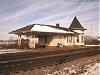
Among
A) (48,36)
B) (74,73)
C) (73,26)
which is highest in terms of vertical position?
(73,26)

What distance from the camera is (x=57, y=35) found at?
3681 centimetres

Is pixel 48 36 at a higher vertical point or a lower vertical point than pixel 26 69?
higher

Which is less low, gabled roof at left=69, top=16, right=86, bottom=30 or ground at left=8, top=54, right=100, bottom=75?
gabled roof at left=69, top=16, right=86, bottom=30

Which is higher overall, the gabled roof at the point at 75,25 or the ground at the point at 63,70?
the gabled roof at the point at 75,25

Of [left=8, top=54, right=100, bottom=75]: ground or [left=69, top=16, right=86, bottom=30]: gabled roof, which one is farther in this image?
[left=69, top=16, right=86, bottom=30]: gabled roof

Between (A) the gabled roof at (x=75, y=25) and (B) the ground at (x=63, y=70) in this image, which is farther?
(A) the gabled roof at (x=75, y=25)

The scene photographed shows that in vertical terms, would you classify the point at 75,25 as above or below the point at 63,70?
above

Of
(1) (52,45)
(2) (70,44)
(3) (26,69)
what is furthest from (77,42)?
(3) (26,69)

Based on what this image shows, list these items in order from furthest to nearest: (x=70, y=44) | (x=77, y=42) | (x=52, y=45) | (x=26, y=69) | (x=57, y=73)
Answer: (x=77, y=42) → (x=70, y=44) → (x=52, y=45) → (x=26, y=69) → (x=57, y=73)

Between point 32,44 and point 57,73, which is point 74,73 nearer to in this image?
point 57,73

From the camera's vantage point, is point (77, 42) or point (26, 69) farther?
point (77, 42)

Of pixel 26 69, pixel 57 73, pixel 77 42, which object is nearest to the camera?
pixel 57 73

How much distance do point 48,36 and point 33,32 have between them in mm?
6716

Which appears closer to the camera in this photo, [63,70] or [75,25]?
[63,70]
